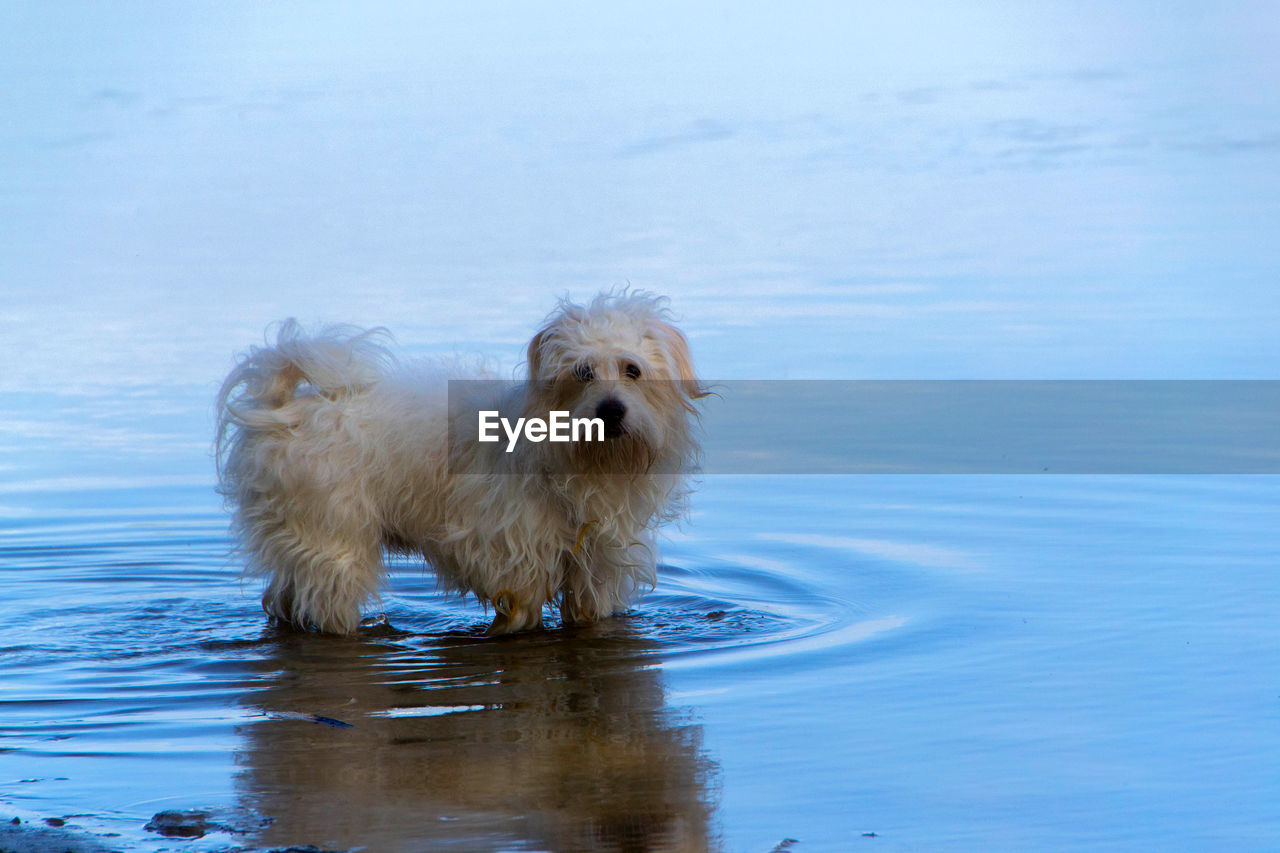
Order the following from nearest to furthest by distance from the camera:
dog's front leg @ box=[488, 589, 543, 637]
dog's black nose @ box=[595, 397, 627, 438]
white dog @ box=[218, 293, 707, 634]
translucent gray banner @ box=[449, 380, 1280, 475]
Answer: dog's black nose @ box=[595, 397, 627, 438] → white dog @ box=[218, 293, 707, 634] → dog's front leg @ box=[488, 589, 543, 637] → translucent gray banner @ box=[449, 380, 1280, 475]

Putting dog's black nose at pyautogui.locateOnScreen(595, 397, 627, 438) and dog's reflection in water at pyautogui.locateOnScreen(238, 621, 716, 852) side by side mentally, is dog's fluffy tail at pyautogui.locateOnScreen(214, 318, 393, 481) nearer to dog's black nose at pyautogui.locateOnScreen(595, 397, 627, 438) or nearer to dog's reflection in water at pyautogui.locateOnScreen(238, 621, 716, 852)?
dog's reflection in water at pyautogui.locateOnScreen(238, 621, 716, 852)

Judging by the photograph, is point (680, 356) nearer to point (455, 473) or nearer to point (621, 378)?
point (621, 378)

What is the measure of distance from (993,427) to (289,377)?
5.72 m

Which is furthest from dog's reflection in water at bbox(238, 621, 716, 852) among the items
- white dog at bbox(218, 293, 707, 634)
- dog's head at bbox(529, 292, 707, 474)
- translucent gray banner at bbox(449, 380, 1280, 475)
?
translucent gray banner at bbox(449, 380, 1280, 475)

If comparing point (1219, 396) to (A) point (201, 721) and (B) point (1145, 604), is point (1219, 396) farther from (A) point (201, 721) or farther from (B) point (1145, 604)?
(A) point (201, 721)

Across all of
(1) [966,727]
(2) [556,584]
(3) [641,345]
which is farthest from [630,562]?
(1) [966,727]

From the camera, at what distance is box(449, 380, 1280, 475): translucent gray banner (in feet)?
31.2

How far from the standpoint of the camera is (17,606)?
671 centimetres

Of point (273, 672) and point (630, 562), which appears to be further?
point (630, 562)

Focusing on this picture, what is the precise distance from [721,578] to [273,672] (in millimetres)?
2265

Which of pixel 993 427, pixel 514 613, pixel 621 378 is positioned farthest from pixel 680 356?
Result: pixel 993 427

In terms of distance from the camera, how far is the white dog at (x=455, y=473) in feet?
19.0

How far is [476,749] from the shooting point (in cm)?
447

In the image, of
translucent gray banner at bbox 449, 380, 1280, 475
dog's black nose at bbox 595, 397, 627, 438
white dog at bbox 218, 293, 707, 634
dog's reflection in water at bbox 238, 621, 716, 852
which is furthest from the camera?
translucent gray banner at bbox 449, 380, 1280, 475
